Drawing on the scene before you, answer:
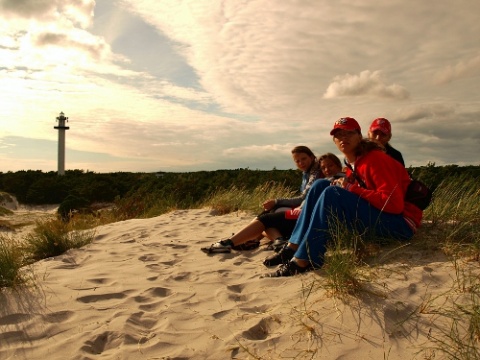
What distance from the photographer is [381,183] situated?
3.96 m

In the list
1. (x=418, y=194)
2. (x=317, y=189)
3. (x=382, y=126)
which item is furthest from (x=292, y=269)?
(x=382, y=126)

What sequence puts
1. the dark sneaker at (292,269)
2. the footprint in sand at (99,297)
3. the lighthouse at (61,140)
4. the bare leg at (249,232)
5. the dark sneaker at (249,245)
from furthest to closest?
the lighthouse at (61,140) < the dark sneaker at (249,245) < the bare leg at (249,232) < the dark sneaker at (292,269) < the footprint in sand at (99,297)

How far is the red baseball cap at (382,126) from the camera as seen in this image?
519cm

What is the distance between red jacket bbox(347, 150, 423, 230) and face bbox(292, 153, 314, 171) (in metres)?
1.50

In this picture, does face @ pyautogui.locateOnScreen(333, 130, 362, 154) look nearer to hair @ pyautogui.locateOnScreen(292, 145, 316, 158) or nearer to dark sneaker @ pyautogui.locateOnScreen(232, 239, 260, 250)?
hair @ pyautogui.locateOnScreen(292, 145, 316, 158)

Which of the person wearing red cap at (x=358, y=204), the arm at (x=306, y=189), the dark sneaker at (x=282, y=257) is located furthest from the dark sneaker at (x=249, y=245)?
the person wearing red cap at (x=358, y=204)

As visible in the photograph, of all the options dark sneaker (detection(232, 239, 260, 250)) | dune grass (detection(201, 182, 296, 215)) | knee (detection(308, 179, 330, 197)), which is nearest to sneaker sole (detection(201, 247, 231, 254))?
A: dark sneaker (detection(232, 239, 260, 250))

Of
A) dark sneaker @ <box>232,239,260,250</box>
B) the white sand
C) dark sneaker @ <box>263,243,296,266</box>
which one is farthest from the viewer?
dark sneaker @ <box>232,239,260,250</box>

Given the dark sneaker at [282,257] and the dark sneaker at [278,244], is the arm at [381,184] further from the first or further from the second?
the dark sneaker at [278,244]

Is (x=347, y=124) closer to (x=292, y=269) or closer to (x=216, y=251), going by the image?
(x=292, y=269)

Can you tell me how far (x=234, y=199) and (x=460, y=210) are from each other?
503 cm

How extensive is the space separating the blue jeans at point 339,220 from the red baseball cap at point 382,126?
4.58 feet

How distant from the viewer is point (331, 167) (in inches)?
212

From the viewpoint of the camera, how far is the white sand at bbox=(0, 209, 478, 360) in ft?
9.26
